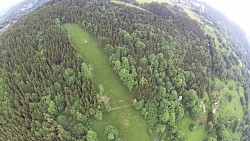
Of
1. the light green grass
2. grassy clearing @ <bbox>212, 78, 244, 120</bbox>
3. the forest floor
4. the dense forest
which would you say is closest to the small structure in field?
the forest floor

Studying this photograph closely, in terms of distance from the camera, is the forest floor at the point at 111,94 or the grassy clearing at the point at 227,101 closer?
the forest floor at the point at 111,94

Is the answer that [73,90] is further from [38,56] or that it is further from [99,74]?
[38,56]

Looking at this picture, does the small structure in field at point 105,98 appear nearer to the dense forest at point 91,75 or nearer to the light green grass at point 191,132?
the dense forest at point 91,75

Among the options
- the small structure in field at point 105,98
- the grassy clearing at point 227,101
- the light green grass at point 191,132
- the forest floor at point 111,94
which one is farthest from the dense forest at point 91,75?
the small structure in field at point 105,98

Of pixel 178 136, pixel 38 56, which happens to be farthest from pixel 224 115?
pixel 38 56

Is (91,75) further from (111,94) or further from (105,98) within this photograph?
(111,94)

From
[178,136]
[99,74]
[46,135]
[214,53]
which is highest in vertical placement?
[214,53]
